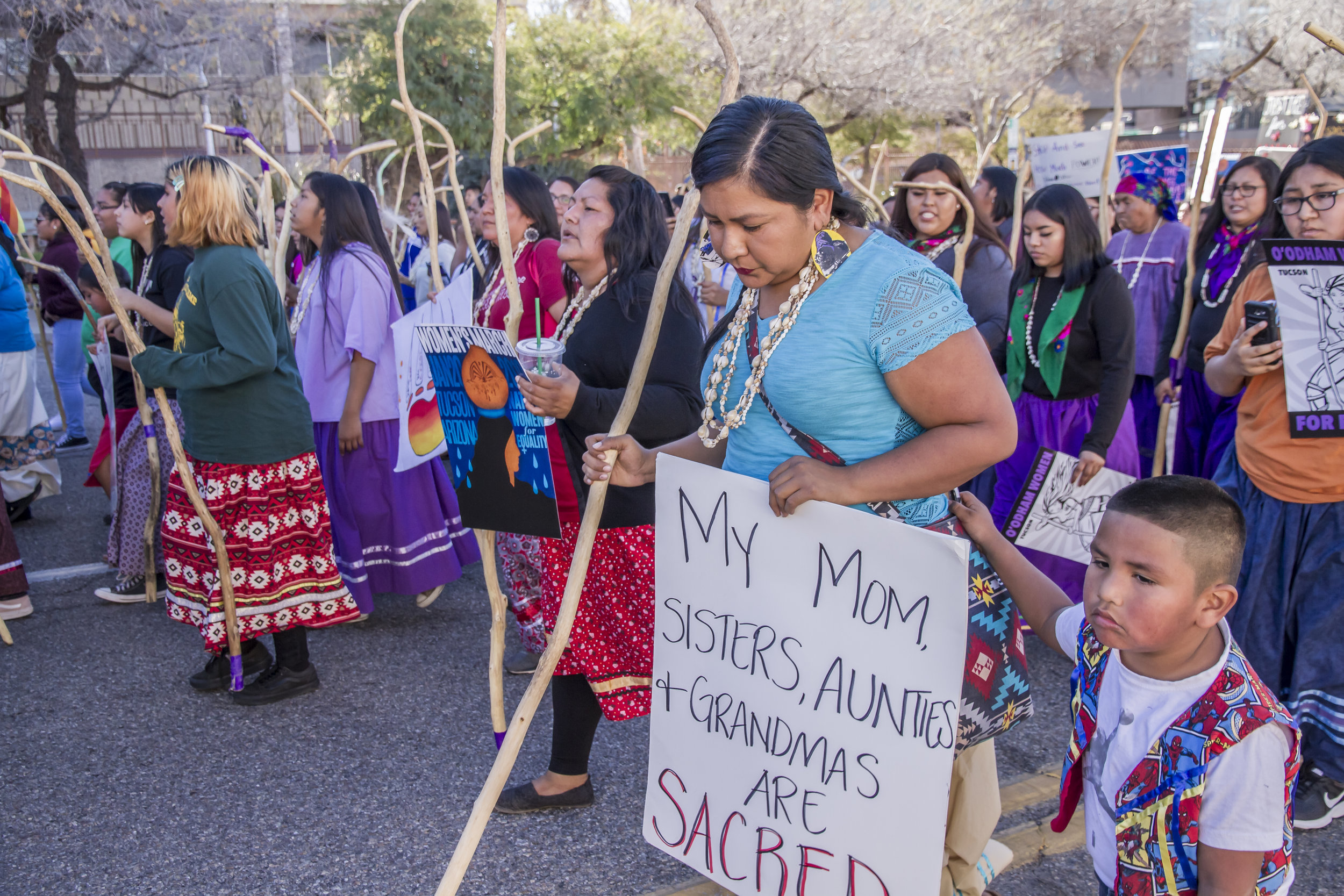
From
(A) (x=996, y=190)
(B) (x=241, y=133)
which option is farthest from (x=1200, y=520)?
(A) (x=996, y=190)

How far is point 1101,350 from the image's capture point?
12.1ft

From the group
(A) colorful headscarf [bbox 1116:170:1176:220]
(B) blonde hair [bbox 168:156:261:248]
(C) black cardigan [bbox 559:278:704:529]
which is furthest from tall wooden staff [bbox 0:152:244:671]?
(A) colorful headscarf [bbox 1116:170:1176:220]

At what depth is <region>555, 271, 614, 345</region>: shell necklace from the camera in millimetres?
2777

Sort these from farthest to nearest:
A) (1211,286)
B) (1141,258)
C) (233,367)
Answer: (1141,258)
(1211,286)
(233,367)

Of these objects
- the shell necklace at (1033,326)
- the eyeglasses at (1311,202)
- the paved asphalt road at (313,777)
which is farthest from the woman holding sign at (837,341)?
the shell necklace at (1033,326)

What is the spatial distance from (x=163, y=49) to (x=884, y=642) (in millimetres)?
20043

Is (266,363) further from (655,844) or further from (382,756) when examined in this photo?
(655,844)

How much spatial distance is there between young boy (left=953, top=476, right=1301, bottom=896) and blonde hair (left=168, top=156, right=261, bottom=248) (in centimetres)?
283

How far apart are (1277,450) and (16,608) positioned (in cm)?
486

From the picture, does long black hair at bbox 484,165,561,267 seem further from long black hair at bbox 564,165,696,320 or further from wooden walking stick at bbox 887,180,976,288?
wooden walking stick at bbox 887,180,976,288

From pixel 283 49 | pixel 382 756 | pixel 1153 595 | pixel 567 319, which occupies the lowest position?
pixel 382 756

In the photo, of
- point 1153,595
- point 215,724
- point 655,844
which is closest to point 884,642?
point 1153,595

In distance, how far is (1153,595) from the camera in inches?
58.6

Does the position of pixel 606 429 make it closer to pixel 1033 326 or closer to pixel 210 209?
pixel 210 209
